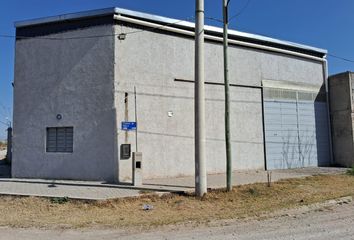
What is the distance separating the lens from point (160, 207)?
11641mm

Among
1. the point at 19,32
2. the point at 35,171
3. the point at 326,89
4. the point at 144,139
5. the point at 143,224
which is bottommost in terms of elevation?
the point at 143,224

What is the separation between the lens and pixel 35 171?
55.7 feet

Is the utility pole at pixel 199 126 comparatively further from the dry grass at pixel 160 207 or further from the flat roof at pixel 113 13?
the flat roof at pixel 113 13

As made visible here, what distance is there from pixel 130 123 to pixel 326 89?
46.7ft

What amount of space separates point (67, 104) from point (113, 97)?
7.33 feet

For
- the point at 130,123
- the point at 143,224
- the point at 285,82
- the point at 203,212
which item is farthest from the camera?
the point at 285,82

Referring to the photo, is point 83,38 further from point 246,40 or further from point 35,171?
point 246,40

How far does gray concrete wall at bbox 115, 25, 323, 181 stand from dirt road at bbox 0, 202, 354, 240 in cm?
715

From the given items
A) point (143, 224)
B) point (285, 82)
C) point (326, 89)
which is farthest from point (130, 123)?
point (326, 89)

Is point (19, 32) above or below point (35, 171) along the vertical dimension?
above

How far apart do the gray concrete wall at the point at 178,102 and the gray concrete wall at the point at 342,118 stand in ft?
17.8

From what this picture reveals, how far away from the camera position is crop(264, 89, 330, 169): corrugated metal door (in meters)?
21.2

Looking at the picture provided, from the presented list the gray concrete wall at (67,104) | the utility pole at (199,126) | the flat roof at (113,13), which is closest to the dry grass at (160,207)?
the utility pole at (199,126)

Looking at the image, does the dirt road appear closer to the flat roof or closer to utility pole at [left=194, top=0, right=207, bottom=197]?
utility pole at [left=194, top=0, right=207, bottom=197]
